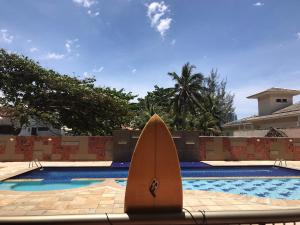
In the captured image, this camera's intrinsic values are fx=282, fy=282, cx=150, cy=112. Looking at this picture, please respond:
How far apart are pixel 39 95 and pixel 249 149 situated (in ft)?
59.9

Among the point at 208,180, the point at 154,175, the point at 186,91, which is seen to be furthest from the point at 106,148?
the point at 186,91

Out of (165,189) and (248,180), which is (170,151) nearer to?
(165,189)

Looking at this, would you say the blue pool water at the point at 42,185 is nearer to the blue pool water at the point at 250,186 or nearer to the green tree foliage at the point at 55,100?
the blue pool water at the point at 250,186

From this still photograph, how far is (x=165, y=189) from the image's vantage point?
3477 mm

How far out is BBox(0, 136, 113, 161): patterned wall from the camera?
17984 mm

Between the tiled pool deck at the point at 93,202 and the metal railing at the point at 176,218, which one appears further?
the tiled pool deck at the point at 93,202

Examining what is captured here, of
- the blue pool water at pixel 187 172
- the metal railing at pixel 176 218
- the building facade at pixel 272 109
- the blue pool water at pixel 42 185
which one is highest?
the building facade at pixel 272 109

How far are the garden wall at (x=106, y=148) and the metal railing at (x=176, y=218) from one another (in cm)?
1579

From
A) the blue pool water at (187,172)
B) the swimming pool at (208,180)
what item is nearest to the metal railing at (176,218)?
the swimming pool at (208,180)

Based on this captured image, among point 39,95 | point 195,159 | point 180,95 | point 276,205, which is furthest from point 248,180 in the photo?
point 180,95

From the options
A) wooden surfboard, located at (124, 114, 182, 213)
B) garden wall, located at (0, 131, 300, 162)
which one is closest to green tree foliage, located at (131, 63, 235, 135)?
garden wall, located at (0, 131, 300, 162)

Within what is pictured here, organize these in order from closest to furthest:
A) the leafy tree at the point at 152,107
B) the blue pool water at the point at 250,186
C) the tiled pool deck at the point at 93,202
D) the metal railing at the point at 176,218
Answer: the metal railing at the point at 176,218
the tiled pool deck at the point at 93,202
the blue pool water at the point at 250,186
the leafy tree at the point at 152,107

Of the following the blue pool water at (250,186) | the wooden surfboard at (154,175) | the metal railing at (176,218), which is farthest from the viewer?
the blue pool water at (250,186)

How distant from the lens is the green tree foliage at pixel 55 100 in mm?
24578
